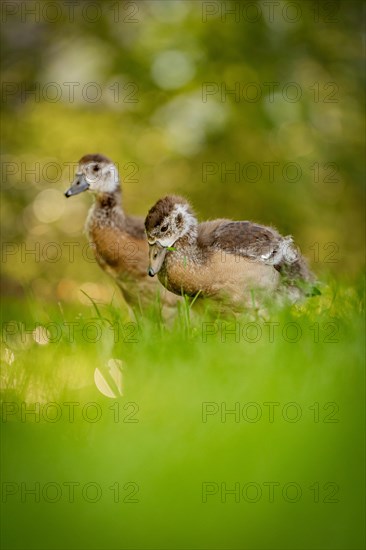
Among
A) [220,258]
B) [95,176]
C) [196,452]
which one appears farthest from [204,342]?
[95,176]

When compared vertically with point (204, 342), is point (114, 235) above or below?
above

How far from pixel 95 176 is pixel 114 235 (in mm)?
451

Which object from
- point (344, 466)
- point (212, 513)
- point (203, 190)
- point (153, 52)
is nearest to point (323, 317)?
point (344, 466)

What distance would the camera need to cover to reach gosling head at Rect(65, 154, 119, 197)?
5.86 m

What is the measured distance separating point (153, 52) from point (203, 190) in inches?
81.3

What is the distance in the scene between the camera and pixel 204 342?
11.3 feet

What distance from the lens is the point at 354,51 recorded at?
1152 centimetres

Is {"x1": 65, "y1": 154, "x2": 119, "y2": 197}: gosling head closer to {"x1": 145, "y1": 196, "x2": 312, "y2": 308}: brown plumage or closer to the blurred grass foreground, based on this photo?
the blurred grass foreground

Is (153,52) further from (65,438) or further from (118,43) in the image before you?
(65,438)

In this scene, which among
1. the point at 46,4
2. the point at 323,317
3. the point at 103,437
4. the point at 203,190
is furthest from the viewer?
the point at 46,4

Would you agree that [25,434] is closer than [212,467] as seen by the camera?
No

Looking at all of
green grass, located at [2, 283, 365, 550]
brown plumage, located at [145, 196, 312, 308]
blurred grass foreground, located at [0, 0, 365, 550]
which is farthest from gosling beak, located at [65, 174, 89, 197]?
green grass, located at [2, 283, 365, 550]

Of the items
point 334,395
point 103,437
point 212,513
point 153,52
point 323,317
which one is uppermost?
point 153,52

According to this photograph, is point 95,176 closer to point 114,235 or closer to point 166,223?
point 114,235
